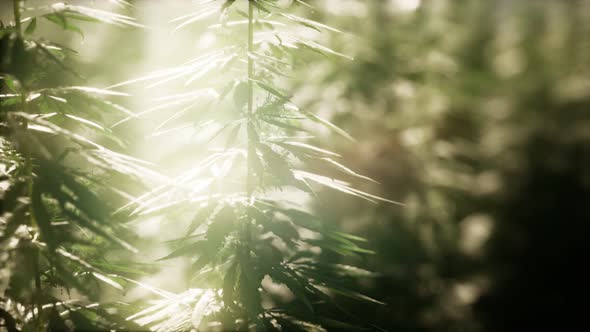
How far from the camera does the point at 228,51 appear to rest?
0.83 metres

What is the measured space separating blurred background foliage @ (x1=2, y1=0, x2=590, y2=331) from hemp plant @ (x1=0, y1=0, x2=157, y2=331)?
0.14 metres

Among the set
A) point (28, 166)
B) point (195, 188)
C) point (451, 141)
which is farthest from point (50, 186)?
point (451, 141)

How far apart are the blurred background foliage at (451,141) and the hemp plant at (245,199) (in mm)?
91

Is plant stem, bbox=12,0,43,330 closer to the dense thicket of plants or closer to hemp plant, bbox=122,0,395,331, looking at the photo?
the dense thicket of plants

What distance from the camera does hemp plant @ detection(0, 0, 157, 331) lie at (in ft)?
1.91

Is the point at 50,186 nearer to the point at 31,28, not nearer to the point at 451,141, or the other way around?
the point at 31,28

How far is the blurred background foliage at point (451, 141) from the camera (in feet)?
7.61

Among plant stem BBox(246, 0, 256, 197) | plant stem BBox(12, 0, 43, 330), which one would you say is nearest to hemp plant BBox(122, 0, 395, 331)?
plant stem BBox(246, 0, 256, 197)

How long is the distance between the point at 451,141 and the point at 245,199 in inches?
139

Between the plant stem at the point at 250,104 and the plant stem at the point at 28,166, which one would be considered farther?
the plant stem at the point at 250,104

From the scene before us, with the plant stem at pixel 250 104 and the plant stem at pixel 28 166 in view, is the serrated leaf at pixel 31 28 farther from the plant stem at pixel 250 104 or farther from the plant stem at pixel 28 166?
the plant stem at pixel 250 104

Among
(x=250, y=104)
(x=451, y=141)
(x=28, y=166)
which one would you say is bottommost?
(x=28, y=166)

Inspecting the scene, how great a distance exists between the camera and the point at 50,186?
598mm

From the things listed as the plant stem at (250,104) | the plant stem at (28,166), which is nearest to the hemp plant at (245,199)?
the plant stem at (250,104)
